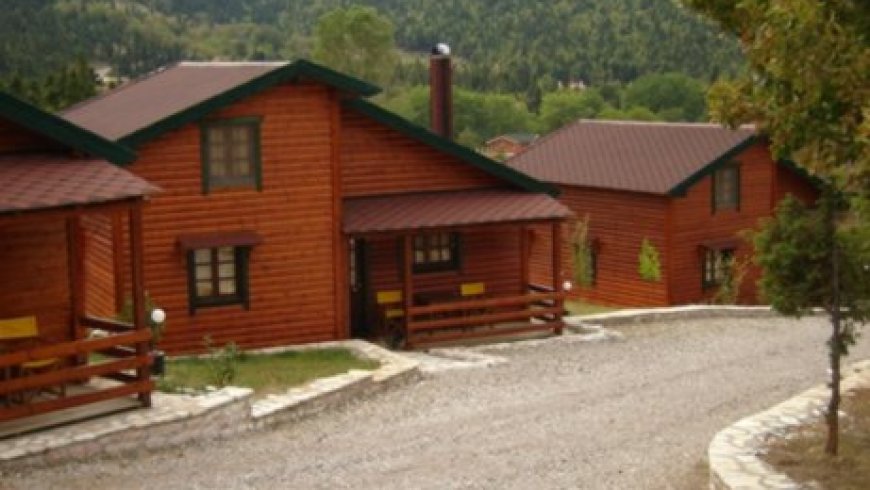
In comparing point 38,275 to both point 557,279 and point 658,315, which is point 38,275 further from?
point 658,315

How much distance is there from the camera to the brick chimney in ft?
91.6

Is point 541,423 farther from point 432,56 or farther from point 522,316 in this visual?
point 432,56

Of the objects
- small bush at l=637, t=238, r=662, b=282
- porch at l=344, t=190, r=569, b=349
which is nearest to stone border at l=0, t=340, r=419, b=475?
porch at l=344, t=190, r=569, b=349

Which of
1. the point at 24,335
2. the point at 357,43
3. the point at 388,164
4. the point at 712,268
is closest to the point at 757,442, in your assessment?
the point at 24,335

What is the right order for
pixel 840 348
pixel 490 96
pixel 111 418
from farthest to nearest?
pixel 490 96
pixel 111 418
pixel 840 348

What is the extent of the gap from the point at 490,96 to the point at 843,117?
314ft

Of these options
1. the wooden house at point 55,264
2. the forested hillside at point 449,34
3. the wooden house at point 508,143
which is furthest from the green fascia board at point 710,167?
the wooden house at point 508,143

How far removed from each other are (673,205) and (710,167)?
53.3 inches

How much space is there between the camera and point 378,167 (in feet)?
75.4

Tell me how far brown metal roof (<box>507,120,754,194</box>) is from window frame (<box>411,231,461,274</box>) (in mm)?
9109

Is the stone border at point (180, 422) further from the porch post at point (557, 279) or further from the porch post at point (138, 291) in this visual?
the porch post at point (557, 279)

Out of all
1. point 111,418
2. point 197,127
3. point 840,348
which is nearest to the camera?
point 840,348

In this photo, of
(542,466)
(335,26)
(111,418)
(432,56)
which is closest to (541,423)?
(542,466)

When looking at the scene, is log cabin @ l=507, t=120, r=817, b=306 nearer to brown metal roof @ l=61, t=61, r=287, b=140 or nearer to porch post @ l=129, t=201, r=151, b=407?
brown metal roof @ l=61, t=61, r=287, b=140
